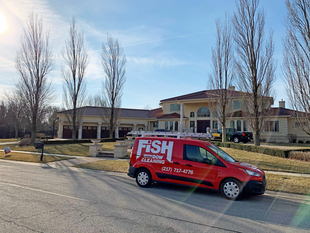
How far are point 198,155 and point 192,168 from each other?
19.1 inches

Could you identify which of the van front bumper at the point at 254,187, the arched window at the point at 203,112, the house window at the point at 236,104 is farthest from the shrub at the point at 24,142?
the house window at the point at 236,104

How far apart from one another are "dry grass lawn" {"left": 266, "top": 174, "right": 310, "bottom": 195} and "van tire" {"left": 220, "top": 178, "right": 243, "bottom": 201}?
2167 mm

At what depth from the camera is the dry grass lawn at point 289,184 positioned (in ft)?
23.6

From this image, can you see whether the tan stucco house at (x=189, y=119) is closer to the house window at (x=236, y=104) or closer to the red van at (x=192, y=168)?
the house window at (x=236, y=104)

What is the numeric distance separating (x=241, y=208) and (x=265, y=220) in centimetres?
84

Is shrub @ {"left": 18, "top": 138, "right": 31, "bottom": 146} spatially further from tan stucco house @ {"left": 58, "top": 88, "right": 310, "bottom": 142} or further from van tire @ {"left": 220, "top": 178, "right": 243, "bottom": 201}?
van tire @ {"left": 220, "top": 178, "right": 243, "bottom": 201}

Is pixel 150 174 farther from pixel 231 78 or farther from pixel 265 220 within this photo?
pixel 231 78

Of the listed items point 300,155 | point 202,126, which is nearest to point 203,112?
point 202,126

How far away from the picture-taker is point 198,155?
691 cm

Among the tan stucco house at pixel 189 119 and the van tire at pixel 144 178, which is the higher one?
the tan stucco house at pixel 189 119

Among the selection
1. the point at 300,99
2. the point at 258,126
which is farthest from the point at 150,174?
the point at 258,126

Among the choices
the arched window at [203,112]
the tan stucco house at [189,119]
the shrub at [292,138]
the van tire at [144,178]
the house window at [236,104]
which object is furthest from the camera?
the arched window at [203,112]

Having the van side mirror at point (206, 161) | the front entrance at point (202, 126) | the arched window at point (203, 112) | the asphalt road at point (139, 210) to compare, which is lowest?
the asphalt road at point (139, 210)

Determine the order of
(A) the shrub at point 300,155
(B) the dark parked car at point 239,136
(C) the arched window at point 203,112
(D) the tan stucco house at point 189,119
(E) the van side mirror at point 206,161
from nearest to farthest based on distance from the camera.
→ (E) the van side mirror at point 206,161 → (A) the shrub at point 300,155 → (B) the dark parked car at point 239,136 → (D) the tan stucco house at point 189,119 → (C) the arched window at point 203,112
